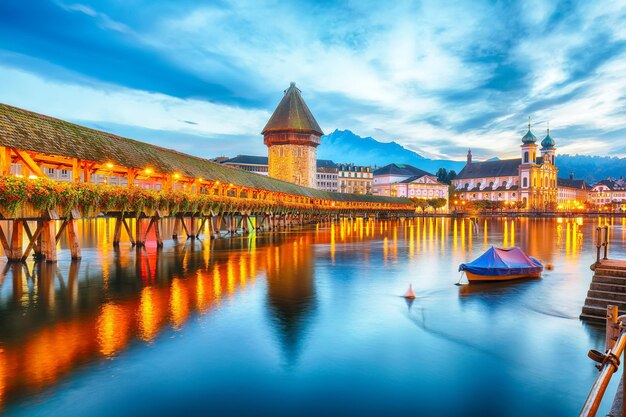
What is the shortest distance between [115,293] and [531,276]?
19.0 metres

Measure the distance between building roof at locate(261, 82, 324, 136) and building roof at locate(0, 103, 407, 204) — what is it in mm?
52170

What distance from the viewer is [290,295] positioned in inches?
724

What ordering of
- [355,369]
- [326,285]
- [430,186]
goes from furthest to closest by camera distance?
[430,186]
[326,285]
[355,369]

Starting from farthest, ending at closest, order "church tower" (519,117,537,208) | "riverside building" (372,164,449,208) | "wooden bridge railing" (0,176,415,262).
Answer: "church tower" (519,117,537,208), "riverside building" (372,164,449,208), "wooden bridge railing" (0,176,415,262)

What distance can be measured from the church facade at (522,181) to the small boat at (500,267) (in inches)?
6197

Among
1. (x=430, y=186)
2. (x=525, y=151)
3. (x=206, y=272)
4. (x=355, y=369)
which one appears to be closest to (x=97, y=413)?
(x=355, y=369)

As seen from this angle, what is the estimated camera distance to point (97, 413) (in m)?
7.89

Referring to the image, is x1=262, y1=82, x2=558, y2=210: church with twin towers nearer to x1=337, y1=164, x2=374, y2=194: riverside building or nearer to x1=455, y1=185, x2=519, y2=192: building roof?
x1=455, y1=185, x2=519, y2=192: building roof

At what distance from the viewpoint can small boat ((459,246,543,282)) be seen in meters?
20.9

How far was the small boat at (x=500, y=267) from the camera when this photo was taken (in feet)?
68.6

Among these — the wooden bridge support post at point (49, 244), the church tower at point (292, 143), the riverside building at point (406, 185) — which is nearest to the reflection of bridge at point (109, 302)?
the wooden bridge support post at point (49, 244)

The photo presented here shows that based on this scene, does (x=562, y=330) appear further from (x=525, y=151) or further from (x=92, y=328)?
(x=525, y=151)

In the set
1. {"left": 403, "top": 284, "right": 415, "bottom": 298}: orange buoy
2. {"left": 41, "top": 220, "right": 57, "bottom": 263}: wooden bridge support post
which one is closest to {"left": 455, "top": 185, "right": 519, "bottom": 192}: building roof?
{"left": 403, "top": 284, "right": 415, "bottom": 298}: orange buoy

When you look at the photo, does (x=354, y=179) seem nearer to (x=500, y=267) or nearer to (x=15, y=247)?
(x=15, y=247)
